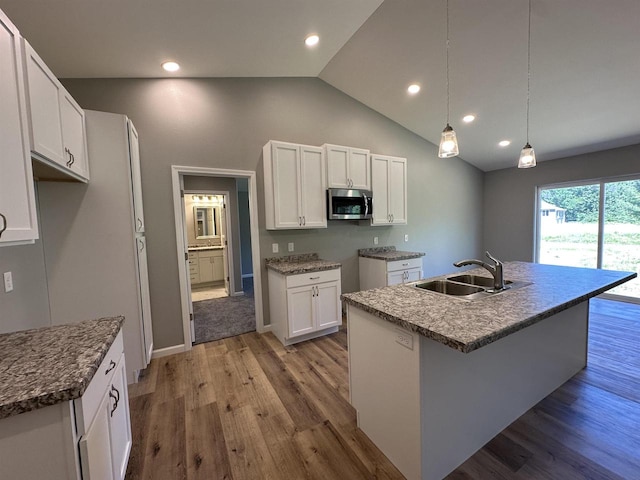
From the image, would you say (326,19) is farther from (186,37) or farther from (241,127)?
(241,127)

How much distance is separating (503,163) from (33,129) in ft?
22.1

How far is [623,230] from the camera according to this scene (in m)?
A: 4.33

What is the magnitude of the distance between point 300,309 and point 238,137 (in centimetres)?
222

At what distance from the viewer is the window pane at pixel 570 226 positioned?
4667 mm

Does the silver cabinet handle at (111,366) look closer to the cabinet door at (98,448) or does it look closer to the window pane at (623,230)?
the cabinet door at (98,448)

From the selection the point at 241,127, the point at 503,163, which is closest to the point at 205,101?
the point at 241,127

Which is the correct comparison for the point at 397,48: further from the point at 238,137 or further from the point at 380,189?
the point at 238,137

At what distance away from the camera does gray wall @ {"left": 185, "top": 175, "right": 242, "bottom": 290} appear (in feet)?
16.5

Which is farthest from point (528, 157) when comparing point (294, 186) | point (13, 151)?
point (13, 151)

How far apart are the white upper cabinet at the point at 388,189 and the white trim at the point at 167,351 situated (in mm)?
2966

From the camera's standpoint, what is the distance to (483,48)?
112 inches

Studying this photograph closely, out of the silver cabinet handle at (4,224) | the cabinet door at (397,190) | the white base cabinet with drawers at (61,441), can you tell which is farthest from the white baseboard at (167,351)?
the cabinet door at (397,190)

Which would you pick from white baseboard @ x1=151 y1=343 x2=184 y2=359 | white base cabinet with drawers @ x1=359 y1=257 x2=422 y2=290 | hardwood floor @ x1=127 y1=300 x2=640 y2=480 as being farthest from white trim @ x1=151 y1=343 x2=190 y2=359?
white base cabinet with drawers @ x1=359 y1=257 x2=422 y2=290

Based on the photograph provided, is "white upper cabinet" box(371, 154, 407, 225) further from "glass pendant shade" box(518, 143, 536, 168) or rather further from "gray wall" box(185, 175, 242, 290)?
"gray wall" box(185, 175, 242, 290)
